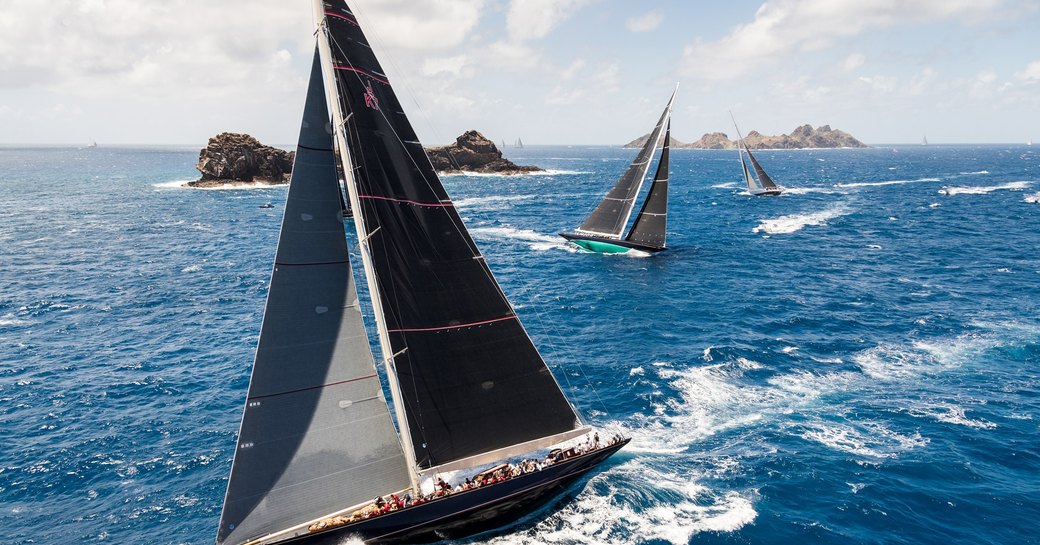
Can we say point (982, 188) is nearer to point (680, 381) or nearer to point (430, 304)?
point (680, 381)

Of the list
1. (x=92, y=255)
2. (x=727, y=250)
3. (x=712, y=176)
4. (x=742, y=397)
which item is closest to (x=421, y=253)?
(x=742, y=397)

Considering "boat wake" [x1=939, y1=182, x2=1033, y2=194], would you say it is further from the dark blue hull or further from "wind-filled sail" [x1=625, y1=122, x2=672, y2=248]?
the dark blue hull

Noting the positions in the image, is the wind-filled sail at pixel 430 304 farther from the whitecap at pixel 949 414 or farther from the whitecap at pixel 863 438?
the whitecap at pixel 949 414

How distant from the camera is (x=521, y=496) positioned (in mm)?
18562

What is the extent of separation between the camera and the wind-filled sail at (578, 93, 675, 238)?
192 feet

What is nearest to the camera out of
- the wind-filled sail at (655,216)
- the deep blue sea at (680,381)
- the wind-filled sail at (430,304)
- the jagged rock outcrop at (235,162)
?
the wind-filled sail at (430,304)

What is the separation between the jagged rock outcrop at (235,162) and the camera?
138250 millimetres

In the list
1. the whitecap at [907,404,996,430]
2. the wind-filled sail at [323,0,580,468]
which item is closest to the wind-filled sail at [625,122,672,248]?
the whitecap at [907,404,996,430]

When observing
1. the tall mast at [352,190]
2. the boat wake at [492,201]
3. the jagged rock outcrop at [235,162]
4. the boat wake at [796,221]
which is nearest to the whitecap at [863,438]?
the tall mast at [352,190]

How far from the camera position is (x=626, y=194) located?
195ft

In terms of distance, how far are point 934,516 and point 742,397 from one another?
9.73 metres

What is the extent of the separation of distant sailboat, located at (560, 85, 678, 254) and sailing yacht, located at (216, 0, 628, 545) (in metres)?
42.3

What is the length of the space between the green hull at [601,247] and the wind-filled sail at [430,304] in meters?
42.0

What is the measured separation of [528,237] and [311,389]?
185ft
